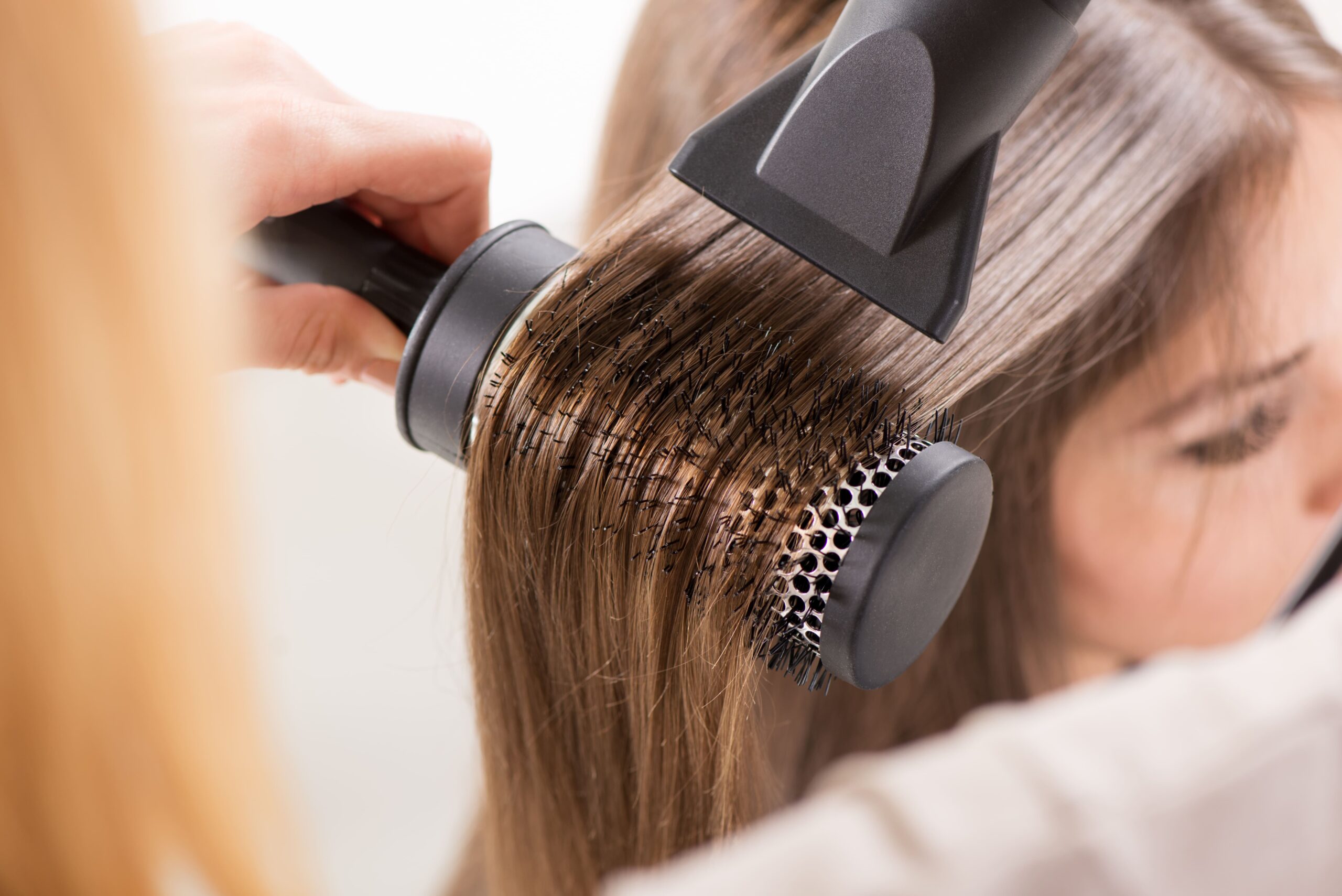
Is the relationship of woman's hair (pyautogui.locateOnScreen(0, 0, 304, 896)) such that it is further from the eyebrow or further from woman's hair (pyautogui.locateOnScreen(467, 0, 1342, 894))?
the eyebrow

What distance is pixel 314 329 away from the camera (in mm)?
473

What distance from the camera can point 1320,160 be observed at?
0.50 metres

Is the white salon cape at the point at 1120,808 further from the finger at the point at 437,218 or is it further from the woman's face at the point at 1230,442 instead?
the finger at the point at 437,218

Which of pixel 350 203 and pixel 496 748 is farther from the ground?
pixel 350 203

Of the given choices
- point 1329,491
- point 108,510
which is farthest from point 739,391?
point 1329,491

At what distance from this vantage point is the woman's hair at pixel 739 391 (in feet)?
0.98

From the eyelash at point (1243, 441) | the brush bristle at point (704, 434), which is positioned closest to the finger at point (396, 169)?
the brush bristle at point (704, 434)

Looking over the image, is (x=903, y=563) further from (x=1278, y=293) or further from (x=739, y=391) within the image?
(x=1278, y=293)

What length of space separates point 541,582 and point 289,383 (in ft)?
2.50

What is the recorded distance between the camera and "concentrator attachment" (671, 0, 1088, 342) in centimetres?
27

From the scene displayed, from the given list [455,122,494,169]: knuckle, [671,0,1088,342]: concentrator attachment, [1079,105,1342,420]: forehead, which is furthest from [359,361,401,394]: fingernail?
[1079,105,1342,420]: forehead

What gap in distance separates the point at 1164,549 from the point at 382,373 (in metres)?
0.42

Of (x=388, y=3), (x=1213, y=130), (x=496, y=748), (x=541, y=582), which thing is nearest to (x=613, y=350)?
(x=541, y=582)

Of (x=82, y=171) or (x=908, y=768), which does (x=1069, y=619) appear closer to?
(x=908, y=768)
